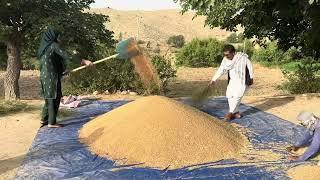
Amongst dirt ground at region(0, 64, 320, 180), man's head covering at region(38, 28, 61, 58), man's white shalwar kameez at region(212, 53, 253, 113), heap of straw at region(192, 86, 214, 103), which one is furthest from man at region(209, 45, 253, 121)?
man's head covering at region(38, 28, 61, 58)

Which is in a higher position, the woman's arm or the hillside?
the hillside

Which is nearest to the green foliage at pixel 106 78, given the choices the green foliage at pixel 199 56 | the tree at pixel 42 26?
the tree at pixel 42 26

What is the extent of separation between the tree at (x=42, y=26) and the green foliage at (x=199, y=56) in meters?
11.6

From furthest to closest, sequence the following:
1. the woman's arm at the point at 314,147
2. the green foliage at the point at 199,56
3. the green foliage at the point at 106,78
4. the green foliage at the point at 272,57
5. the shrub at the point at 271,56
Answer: the shrub at the point at 271,56
the green foliage at the point at 272,57
the green foliage at the point at 199,56
the green foliage at the point at 106,78
the woman's arm at the point at 314,147

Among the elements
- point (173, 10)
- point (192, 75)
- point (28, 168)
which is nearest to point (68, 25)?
point (28, 168)

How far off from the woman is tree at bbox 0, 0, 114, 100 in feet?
9.91

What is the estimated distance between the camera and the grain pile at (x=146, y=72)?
27.8 feet

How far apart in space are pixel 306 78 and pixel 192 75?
810cm

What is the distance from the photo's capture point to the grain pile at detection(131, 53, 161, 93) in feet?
27.8

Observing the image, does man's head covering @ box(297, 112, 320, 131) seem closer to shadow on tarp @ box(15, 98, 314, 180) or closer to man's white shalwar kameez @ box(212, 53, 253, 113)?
shadow on tarp @ box(15, 98, 314, 180)

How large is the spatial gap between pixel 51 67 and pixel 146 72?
304cm

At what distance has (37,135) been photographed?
6340mm

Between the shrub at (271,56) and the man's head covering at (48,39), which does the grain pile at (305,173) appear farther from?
the shrub at (271,56)

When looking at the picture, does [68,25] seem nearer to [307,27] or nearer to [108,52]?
[108,52]
